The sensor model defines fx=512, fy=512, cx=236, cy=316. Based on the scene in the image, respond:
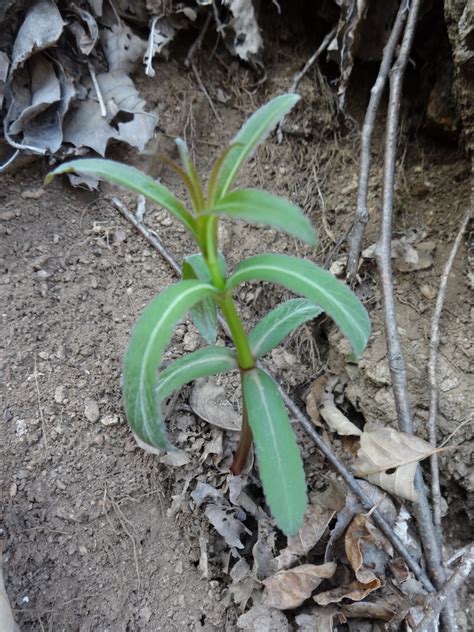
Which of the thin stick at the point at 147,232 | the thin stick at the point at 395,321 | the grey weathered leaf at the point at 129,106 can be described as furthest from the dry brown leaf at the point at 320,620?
the grey weathered leaf at the point at 129,106

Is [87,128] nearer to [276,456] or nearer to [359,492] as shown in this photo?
[276,456]

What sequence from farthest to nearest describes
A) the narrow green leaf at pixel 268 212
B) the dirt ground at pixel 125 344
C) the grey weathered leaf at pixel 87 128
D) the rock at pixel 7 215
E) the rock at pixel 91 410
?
the grey weathered leaf at pixel 87 128, the rock at pixel 7 215, the rock at pixel 91 410, the dirt ground at pixel 125 344, the narrow green leaf at pixel 268 212

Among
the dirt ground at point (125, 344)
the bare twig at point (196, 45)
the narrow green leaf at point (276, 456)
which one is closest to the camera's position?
the narrow green leaf at point (276, 456)

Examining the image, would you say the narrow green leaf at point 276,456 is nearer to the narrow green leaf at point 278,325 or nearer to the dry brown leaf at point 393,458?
the narrow green leaf at point 278,325

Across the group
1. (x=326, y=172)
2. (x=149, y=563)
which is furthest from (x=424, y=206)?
(x=149, y=563)

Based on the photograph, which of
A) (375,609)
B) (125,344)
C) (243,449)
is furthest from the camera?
(125,344)

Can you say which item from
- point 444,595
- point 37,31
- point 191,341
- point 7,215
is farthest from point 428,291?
point 37,31

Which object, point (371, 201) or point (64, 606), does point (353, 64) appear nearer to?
point (371, 201)
